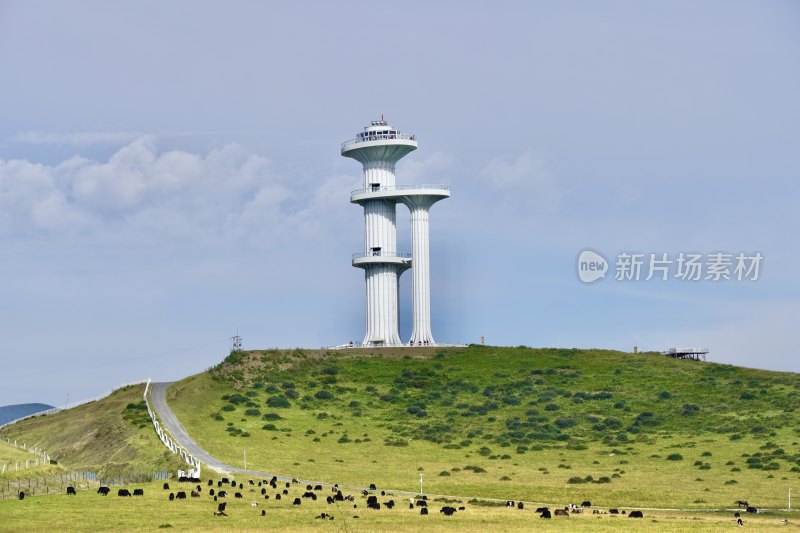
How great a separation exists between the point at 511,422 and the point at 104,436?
41.4 m

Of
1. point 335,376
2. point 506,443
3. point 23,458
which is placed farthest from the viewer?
point 335,376

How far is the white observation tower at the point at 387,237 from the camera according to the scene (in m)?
155

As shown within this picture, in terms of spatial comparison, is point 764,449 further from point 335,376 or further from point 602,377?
point 335,376

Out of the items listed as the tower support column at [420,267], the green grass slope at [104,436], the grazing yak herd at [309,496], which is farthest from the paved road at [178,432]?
the tower support column at [420,267]

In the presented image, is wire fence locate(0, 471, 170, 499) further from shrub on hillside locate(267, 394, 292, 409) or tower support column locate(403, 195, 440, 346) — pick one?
tower support column locate(403, 195, 440, 346)

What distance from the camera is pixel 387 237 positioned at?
516 feet

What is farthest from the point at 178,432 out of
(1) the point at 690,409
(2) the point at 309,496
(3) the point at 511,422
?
(1) the point at 690,409

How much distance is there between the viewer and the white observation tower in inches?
6093

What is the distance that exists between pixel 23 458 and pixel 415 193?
67.9 meters

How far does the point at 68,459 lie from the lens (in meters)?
117

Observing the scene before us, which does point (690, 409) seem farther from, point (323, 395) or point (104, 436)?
point (104, 436)

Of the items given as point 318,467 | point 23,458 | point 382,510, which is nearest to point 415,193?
point 318,467

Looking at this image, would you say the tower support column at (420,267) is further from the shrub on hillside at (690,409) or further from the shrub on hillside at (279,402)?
the shrub on hillside at (690,409)

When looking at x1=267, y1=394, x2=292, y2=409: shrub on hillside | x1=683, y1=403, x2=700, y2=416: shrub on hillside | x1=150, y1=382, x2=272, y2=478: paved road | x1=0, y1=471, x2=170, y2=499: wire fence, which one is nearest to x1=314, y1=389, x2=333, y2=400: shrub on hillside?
x1=267, y1=394, x2=292, y2=409: shrub on hillside
